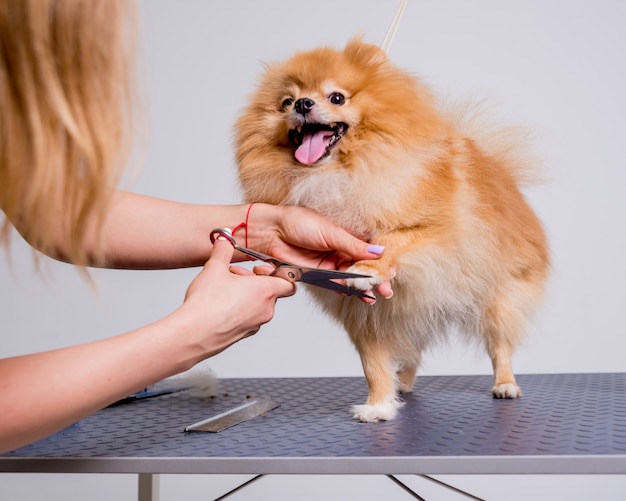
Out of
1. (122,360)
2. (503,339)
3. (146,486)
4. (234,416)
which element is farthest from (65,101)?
(503,339)

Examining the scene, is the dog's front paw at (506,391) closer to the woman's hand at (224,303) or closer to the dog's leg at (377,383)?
the dog's leg at (377,383)

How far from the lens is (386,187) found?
1646 millimetres

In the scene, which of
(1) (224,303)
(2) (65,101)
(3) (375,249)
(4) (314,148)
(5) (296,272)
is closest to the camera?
(2) (65,101)

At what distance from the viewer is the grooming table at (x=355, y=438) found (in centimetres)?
122

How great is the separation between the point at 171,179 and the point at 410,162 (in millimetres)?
1699

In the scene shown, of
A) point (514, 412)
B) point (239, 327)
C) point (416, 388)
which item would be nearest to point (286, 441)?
point (239, 327)

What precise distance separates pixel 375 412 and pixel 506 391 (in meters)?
0.42

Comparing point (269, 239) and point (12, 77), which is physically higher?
point (12, 77)

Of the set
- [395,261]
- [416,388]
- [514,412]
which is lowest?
[416,388]

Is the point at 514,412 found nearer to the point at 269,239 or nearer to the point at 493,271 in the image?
the point at 493,271

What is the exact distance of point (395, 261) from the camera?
157cm

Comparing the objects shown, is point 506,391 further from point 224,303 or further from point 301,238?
point 224,303

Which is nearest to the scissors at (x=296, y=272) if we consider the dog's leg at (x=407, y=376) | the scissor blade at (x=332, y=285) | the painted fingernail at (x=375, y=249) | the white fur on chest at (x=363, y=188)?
the scissor blade at (x=332, y=285)

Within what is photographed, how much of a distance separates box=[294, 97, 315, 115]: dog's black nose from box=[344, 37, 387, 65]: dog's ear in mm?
213
